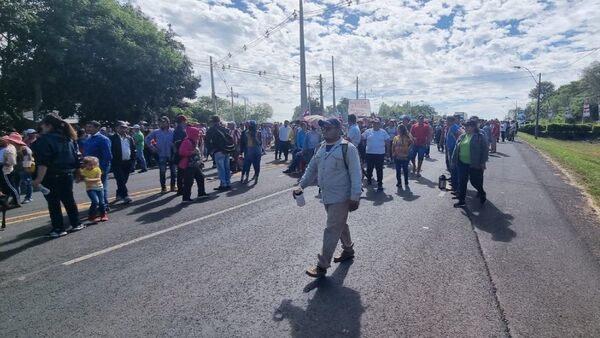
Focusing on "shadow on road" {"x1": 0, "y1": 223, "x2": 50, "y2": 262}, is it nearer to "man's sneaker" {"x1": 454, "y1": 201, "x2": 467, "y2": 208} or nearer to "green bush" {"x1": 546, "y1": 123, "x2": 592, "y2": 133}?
"man's sneaker" {"x1": 454, "y1": 201, "x2": 467, "y2": 208}

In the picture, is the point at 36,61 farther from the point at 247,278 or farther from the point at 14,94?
the point at 247,278

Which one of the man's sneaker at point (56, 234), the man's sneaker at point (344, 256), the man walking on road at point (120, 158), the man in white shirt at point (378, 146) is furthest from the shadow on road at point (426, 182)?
the man's sneaker at point (56, 234)

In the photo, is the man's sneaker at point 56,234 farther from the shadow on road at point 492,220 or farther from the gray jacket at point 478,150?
the gray jacket at point 478,150

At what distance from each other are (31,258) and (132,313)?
2.51m

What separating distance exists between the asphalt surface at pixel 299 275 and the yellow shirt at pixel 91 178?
0.72m

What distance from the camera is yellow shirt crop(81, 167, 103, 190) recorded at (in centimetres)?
677

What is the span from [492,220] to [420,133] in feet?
17.6

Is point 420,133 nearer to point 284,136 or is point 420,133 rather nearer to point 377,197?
point 377,197

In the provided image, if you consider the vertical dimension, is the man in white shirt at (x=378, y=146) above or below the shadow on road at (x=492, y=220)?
above

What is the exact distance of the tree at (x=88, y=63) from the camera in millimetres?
20453

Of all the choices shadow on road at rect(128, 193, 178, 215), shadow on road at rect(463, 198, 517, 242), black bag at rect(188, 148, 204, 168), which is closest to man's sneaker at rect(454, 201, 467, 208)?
shadow on road at rect(463, 198, 517, 242)

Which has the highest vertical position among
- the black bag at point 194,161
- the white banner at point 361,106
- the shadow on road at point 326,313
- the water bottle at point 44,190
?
the white banner at point 361,106

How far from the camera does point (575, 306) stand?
11.7ft

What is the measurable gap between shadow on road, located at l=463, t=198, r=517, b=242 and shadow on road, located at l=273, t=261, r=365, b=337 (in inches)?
122
